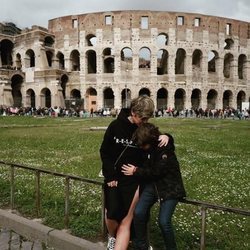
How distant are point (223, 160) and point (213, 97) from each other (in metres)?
42.2

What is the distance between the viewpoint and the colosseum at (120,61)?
47.7 meters

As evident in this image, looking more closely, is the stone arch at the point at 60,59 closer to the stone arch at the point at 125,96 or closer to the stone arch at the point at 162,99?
the stone arch at the point at 125,96

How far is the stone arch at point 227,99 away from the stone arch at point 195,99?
4759mm

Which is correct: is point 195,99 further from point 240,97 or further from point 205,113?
point 240,97

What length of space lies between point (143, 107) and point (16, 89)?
49.9 metres

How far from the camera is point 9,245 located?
4.93 meters

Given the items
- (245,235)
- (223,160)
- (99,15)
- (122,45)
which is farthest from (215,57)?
(245,235)

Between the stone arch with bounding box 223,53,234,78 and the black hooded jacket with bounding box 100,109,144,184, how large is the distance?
5085cm

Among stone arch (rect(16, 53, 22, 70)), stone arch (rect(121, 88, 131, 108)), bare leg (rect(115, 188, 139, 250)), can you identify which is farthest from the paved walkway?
stone arch (rect(16, 53, 22, 70))

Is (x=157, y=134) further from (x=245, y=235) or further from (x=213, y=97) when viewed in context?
(x=213, y=97)

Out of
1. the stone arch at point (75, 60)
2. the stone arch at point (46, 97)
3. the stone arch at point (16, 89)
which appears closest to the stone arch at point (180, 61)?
the stone arch at point (75, 60)

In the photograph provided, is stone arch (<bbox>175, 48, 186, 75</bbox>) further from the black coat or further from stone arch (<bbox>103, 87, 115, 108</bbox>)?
the black coat

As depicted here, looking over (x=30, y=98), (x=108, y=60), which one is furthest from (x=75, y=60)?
(x=30, y=98)

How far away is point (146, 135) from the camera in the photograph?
12.4 ft
